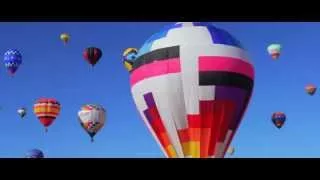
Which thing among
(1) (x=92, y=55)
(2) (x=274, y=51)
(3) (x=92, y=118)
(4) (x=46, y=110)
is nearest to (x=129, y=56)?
(1) (x=92, y=55)

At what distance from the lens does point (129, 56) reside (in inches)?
710

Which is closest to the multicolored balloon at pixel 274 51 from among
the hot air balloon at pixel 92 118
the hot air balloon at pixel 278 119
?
the hot air balloon at pixel 278 119

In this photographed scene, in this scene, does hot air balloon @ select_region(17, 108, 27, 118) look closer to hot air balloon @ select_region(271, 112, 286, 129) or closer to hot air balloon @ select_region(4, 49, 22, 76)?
hot air balloon @ select_region(4, 49, 22, 76)

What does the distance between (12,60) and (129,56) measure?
3.94 metres

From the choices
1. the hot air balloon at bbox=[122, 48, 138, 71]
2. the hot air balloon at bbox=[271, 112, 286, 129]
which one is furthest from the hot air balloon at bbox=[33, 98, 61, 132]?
the hot air balloon at bbox=[271, 112, 286, 129]

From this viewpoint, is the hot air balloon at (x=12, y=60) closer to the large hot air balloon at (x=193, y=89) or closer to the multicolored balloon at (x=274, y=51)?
the large hot air balloon at (x=193, y=89)

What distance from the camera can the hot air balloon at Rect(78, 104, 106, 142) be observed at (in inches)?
701

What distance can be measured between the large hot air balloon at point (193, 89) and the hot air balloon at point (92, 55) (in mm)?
4039

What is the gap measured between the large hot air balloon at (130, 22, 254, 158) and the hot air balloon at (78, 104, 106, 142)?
3.72 meters

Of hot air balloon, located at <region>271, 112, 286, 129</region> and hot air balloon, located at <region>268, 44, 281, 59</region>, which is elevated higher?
hot air balloon, located at <region>268, 44, 281, 59</region>

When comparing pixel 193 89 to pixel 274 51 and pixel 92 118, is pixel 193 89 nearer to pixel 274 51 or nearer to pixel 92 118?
pixel 92 118

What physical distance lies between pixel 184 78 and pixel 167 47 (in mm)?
999
